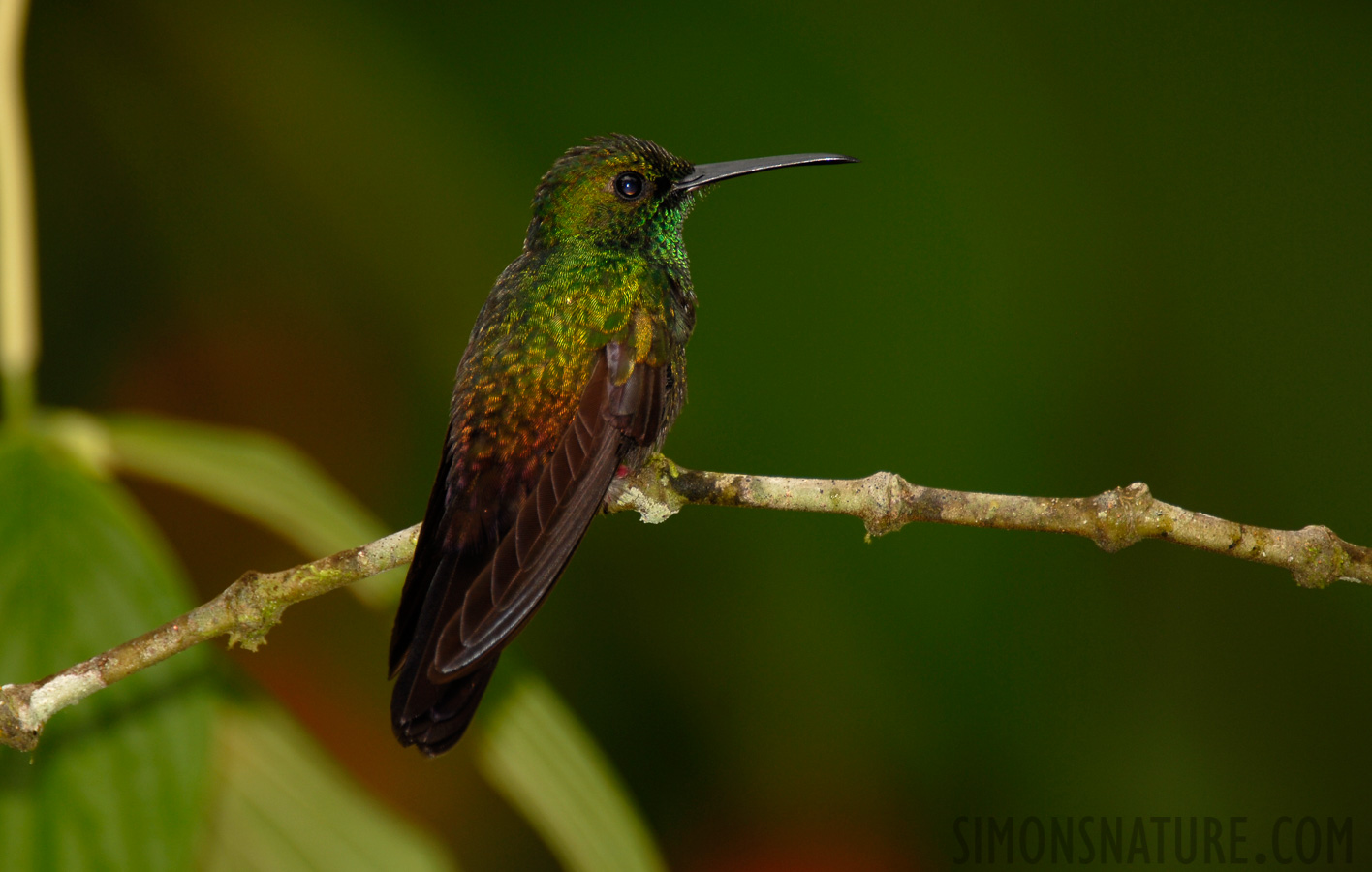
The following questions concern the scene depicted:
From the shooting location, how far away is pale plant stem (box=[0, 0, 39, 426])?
1.16 metres

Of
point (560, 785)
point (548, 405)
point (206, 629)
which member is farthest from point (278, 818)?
point (548, 405)

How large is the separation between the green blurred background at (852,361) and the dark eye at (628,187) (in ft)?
1.36

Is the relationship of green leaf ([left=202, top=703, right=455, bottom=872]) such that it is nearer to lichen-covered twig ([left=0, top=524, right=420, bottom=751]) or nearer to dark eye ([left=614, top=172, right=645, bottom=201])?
lichen-covered twig ([left=0, top=524, right=420, bottom=751])

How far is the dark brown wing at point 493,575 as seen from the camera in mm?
A: 966

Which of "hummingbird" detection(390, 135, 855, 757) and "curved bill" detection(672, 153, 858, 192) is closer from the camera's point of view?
"hummingbird" detection(390, 135, 855, 757)

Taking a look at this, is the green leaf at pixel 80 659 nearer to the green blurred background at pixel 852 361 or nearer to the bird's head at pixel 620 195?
the bird's head at pixel 620 195

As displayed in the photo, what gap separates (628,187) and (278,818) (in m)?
0.92

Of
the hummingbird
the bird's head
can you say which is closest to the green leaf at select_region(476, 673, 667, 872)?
the hummingbird

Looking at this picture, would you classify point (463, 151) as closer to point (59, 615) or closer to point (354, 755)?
point (354, 755)

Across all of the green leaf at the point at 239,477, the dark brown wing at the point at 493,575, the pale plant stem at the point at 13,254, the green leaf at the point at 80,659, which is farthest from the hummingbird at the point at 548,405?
the pale plant stem at the point at 13,254

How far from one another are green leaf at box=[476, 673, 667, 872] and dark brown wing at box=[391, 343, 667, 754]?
1.09ft

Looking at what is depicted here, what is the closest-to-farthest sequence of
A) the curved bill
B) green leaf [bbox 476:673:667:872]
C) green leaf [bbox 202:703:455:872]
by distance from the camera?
green leaf [bbox 476:673:667:872]
green leaf [bbox 202:703:455:872]
the curved bill

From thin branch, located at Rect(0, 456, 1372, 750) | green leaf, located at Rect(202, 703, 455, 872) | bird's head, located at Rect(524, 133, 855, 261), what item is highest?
bird's head, located at Rect(524, 133, 855, 261)

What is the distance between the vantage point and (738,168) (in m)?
1.56
